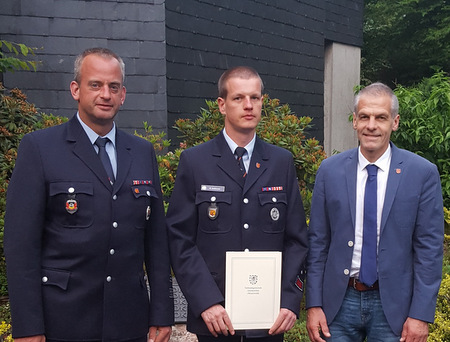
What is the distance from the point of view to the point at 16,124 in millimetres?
6566

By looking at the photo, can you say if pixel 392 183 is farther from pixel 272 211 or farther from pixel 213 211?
pixel 213 211

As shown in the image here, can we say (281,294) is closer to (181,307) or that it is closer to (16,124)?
(181,307)

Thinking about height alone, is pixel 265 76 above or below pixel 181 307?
above

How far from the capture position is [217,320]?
9.21ft

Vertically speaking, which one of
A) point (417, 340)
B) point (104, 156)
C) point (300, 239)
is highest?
point (104, 156)

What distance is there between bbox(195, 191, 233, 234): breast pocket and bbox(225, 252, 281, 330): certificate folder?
0.20 m

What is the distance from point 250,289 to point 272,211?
448mm

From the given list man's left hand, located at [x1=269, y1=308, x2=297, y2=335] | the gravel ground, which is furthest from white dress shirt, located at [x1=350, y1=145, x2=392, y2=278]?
the gravel ground

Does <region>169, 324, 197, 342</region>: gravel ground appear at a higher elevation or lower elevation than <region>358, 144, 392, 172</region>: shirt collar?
lower

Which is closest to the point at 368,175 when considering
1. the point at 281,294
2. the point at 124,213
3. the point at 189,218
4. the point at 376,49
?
the point at 281,294

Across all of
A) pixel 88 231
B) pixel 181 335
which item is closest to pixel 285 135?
pixel 181 335

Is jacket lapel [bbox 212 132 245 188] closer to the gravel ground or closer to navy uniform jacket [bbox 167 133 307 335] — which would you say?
navy uniform jacket [bbox 167 133 307 335]

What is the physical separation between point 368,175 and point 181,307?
2.79 m

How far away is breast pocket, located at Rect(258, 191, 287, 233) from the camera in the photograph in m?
3.00
